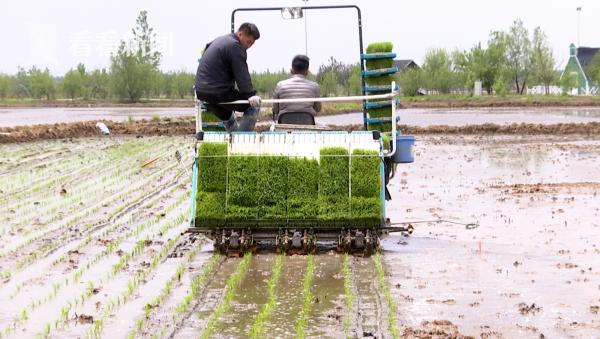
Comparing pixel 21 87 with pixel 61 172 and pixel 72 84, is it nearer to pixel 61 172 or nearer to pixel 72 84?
pixel 72 84

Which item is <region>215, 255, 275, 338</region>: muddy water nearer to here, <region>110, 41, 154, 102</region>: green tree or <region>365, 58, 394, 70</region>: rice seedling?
<region>365, 58, 394, 70</region>: rice seedling

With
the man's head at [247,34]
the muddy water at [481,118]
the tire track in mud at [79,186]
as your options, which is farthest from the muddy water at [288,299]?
the muddy water at [481,118]

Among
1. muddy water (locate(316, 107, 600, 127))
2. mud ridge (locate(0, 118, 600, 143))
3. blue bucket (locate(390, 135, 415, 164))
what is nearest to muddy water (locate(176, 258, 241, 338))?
blue bucket (locate(390, 135, 415, 164))

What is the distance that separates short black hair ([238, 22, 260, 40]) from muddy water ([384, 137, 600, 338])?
2677 mm

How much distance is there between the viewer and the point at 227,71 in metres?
10.4

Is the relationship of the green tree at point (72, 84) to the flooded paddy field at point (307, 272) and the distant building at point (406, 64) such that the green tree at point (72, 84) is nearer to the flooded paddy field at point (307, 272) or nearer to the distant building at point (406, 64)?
the distant building at point (406, 64)

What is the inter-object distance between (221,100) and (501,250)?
3345 millimetres

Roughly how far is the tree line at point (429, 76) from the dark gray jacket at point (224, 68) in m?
73.1

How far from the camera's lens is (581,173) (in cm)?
1886

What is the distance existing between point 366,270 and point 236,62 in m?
2.54

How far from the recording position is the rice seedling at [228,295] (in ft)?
23.5

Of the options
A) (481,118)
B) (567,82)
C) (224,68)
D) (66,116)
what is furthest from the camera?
(567,82)

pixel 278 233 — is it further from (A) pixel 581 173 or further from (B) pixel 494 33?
(B) pixel 494 33

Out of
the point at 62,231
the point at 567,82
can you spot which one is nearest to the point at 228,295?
the point at 62,231
